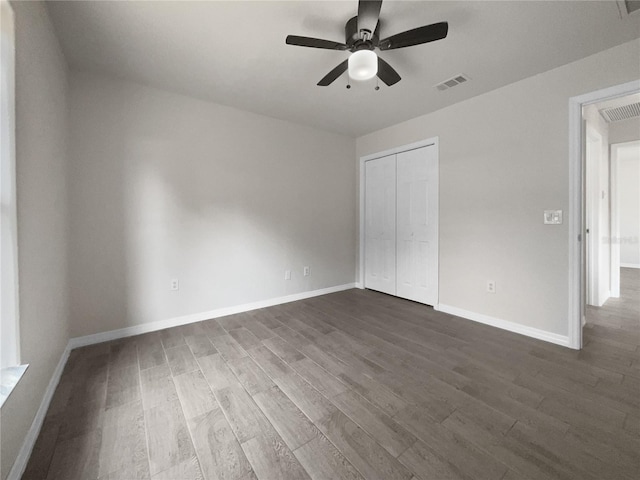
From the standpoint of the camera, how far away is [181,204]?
286 cm

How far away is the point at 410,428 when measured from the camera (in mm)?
1407

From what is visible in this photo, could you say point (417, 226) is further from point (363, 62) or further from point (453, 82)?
point (363, 62)

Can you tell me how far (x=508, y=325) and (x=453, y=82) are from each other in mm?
2562

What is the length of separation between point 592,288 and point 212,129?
17.3 feet

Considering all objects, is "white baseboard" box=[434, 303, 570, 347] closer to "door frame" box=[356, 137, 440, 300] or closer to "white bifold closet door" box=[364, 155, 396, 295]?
"door frame" box=[356, 137, 440, 300]

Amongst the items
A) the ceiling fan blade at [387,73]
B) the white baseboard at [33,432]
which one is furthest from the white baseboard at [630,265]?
the white baseboard at [33,432]

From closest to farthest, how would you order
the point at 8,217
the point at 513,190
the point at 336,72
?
the point at 8,217, the point at 336,72, the point at 513,190

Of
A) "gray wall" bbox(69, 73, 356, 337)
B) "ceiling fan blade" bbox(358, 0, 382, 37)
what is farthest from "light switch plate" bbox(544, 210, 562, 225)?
"gray wall" bbox(69, 73, 356, 337)

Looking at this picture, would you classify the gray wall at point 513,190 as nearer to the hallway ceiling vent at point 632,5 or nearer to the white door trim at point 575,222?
the white door trim at point 575,222

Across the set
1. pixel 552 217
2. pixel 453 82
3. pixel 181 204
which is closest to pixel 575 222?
pixel 552 217

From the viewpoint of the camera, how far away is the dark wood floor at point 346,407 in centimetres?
120

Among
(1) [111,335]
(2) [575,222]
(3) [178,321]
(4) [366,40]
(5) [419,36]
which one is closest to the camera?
(5) [419,36]

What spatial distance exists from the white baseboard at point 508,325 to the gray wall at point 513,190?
4 cm

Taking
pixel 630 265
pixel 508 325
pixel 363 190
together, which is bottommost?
pixel 508 325
